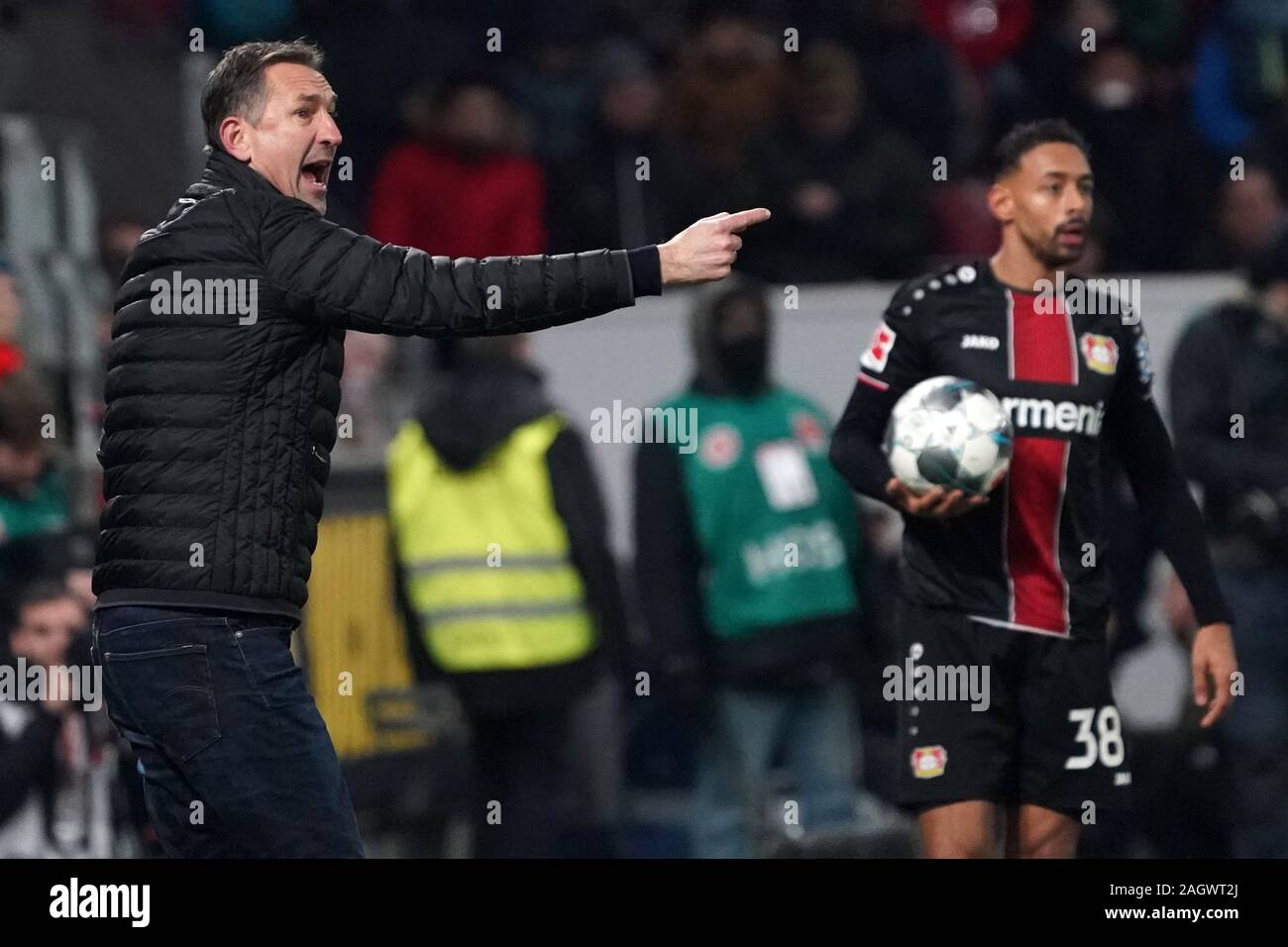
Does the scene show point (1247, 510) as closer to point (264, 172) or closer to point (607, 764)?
point (607, 764)

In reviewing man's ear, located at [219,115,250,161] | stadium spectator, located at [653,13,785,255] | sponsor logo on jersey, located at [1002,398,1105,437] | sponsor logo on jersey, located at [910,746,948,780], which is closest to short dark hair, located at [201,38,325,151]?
man's ear, located at [219,115,250,161]

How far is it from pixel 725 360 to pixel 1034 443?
2.60 metres

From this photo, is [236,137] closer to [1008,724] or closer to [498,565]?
[1008,724]

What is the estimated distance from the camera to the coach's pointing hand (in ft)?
15.3

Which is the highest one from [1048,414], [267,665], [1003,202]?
[1003,202]

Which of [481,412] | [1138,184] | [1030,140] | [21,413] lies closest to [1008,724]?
[1030,140]

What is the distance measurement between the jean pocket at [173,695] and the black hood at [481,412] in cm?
363

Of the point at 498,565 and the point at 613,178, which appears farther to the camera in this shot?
the point at 613,178

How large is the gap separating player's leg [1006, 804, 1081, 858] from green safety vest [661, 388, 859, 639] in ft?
8.07

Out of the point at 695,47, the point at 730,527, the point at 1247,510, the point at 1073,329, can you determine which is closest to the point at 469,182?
the point at 695,47

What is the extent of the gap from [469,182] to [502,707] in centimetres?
270

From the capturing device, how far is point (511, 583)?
324 inches
